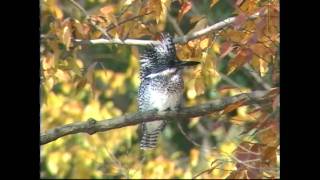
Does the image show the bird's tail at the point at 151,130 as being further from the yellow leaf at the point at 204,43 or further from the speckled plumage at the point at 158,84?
the yellow leaf at the point at 204,43

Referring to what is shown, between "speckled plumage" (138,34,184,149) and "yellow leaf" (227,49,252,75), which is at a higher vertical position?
"yellow leaf" (227,49,252,75)

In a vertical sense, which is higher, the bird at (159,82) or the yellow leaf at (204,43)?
the yellow leaf at (204,43)

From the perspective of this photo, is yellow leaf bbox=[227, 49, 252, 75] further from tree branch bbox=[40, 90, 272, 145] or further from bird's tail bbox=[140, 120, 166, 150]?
bird's tail bbox=[140, 120, 166, 150]

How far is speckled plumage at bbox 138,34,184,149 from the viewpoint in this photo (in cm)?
141

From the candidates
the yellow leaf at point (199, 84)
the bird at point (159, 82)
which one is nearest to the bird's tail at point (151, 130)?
the bird at point (159, 82)

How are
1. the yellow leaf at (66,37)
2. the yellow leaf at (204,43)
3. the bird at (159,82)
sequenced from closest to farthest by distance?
the bird at (159,82)
the yellow leaf at (204,43)
the yellow leaf at (66,37)

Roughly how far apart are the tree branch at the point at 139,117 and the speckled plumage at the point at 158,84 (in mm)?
28

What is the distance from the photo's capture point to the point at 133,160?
2.80m

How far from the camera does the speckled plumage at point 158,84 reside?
1414 mm

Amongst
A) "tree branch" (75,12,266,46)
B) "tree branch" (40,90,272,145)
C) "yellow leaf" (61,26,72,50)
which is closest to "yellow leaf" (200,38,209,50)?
"tree branch" (75,12,266,46)
